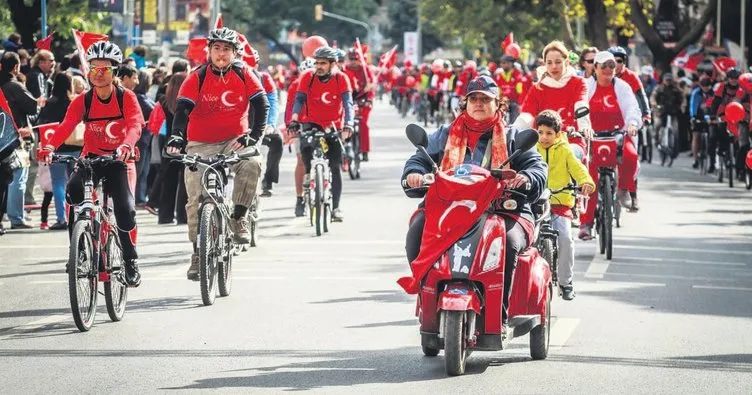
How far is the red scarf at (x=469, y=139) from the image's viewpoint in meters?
10.4

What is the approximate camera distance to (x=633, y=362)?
10.8 metres

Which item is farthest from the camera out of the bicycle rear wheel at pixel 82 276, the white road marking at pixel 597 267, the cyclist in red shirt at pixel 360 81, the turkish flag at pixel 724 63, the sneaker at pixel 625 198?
the turkish flag at pixel 724 63

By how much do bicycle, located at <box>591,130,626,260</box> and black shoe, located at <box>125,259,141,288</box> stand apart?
6085mm

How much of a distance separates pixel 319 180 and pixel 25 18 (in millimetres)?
18162

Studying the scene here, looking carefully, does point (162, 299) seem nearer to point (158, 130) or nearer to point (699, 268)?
point (699, 268)

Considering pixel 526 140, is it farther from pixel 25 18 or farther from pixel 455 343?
pixel 25 18

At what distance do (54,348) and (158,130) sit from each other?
1022 centimetres

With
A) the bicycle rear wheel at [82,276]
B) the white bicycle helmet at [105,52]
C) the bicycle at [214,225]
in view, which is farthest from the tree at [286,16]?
the bicycle rear wheel at [82,276]

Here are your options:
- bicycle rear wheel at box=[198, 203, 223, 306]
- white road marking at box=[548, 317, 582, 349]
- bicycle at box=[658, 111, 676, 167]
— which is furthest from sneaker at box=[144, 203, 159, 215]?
bicycle at box=[658, 111, 676, 167]

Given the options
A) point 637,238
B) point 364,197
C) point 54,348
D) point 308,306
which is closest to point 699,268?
point 637,238

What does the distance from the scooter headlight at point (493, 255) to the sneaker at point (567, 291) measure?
3565mm

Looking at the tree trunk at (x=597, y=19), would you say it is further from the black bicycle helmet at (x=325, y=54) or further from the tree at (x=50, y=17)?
the black bicycle helmet at (x=325, y=54)

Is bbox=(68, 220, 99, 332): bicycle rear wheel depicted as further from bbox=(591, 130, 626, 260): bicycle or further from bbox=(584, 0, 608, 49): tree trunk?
bbox=(584, 0, 608, 49): tree trunk

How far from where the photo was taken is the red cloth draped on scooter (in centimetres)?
986
